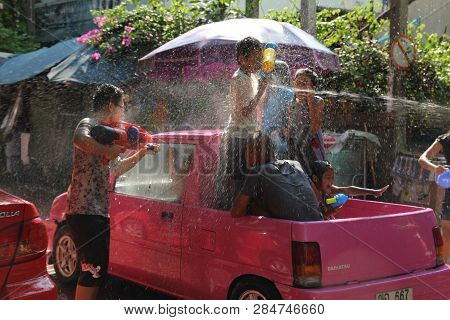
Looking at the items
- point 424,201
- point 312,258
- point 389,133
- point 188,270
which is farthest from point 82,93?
point 312,258

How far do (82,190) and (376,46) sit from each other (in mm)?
6380

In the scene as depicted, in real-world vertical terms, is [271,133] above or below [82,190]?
above

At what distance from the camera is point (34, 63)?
34.0 feet

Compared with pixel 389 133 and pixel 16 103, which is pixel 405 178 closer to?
pixel 389 133

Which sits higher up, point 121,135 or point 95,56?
point 95,56

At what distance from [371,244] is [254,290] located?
0.81 metres

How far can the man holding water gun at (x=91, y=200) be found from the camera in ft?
11.3

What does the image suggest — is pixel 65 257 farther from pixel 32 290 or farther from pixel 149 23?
pixel 149 23

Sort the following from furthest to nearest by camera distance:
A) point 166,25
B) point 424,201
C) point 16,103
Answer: point 16,103 < point 166,25 < point 424,201

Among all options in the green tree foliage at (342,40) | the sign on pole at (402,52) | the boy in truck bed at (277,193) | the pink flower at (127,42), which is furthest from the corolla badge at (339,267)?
the pink flower at (127,42)

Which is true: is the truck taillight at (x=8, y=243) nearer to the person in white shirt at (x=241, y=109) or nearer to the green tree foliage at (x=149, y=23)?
the person in white shirt at (x=241, y=109)

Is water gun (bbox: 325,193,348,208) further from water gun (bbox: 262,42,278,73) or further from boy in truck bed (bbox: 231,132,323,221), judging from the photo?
water gun (bbox: 262,42,278,73)

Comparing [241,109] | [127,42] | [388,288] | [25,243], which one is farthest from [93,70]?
[388,288]
